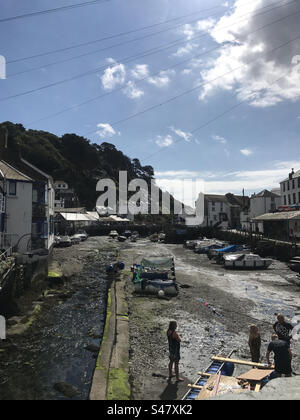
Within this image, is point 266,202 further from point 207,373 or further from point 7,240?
point 207,373

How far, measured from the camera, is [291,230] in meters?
40.9

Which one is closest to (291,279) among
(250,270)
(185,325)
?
(250,270)

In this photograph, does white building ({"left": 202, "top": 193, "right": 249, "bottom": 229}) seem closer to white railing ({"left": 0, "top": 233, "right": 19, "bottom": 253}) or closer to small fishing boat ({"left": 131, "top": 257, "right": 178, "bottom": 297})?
small fishing boat ({"left": 131, "top": 257, "right": 178, "bottom": 297})

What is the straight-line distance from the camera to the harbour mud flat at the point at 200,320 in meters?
9.79

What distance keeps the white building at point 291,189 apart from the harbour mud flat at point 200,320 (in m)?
33.5

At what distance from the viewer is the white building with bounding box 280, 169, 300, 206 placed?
181 feet

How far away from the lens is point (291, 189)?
57.7 meters

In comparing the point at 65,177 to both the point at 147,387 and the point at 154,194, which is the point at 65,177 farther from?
the point at 147,387

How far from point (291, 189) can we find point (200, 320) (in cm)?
5158

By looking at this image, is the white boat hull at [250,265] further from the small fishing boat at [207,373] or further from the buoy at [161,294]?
the small fishing boat at [207,373]

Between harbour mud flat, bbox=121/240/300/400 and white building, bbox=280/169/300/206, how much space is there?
3354 cm

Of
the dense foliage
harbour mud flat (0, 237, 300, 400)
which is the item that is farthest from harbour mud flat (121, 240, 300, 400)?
the dense foliage

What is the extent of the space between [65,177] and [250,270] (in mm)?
98473
